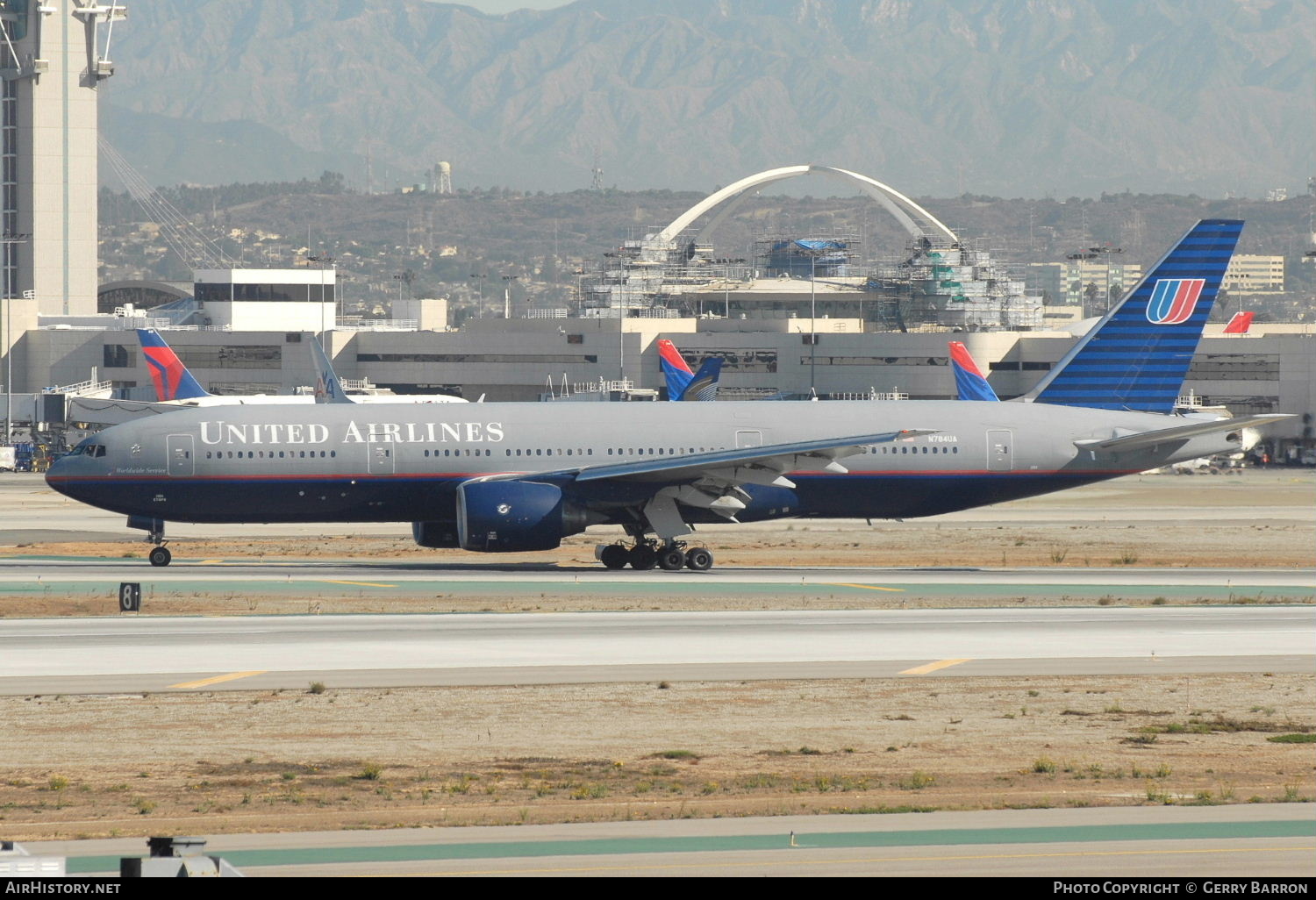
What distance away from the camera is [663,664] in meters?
30.6

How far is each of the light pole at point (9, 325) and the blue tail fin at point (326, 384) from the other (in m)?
34.5

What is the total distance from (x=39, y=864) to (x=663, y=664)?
2129 cm

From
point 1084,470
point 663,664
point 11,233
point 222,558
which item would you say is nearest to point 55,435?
point 11,233

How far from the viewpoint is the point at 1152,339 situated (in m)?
52.2

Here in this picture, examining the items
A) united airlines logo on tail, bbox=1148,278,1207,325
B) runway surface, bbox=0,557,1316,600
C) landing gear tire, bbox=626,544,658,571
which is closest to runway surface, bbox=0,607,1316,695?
runway surface, bbox=0,557,1316,600

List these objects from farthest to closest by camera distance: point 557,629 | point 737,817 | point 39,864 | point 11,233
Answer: point 11,233
point 557,629
point 737,817
point 39,864

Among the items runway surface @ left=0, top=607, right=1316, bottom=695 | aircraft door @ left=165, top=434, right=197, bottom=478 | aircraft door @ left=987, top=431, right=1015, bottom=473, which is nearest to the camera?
runway surface @ left=0, top=607, right=1316, bottom=695

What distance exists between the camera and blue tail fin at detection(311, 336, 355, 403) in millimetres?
84812

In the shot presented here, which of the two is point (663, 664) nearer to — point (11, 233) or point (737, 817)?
point (737, 817)

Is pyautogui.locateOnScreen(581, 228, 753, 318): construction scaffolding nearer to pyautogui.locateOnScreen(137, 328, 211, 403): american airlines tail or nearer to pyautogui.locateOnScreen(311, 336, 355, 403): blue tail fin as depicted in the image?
pyautogui.locateOnScreen(311, 336, 355, 403): blue tail fin

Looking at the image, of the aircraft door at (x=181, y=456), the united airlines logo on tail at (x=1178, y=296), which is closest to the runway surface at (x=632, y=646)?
the aircraft door at (x=181, y=456)

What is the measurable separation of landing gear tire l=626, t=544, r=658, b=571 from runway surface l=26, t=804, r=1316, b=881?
93.8ft

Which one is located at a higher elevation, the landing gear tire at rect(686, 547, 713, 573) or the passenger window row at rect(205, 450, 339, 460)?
the passenger window row at rect(205, 450, 339, 460)

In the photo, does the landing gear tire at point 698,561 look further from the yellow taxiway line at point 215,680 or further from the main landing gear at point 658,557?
the yellow taxiway line at point 215,680
